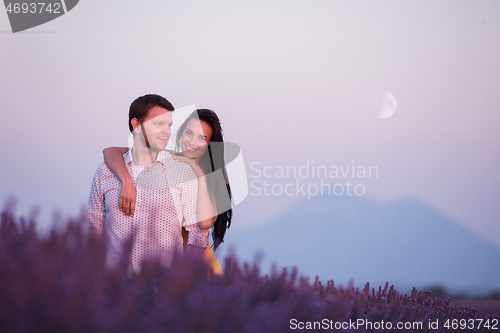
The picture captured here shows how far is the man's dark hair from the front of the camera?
4012 mm

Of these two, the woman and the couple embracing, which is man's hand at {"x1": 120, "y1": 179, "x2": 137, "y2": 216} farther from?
the woman

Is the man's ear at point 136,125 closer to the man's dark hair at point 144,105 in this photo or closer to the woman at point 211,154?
the man's dark hair at point 144,105

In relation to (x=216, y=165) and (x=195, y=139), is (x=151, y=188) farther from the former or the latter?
(x=216, y=165)

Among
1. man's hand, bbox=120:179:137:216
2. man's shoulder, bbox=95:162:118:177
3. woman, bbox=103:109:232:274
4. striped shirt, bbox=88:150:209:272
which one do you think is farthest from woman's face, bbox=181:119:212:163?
man's hand, bbox=120:179:137:216

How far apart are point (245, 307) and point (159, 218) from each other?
2150mm

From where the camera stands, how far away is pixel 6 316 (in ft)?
4.17

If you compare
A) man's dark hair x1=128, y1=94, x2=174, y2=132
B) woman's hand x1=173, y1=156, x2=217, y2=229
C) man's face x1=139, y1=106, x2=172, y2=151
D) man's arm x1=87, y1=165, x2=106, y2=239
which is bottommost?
woman's hand x1=173, y1=156, x2=217, y2=229

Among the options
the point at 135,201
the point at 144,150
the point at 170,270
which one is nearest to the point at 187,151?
the point at 144,150

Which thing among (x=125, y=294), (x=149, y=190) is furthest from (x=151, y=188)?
(x=125, y=294)

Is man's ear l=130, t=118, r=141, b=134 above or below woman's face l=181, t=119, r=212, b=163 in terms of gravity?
above

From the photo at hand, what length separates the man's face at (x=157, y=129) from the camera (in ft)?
12.8

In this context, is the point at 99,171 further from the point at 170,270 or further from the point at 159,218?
the point at 170,270

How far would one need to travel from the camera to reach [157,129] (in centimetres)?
392

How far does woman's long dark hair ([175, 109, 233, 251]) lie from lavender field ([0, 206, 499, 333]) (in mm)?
2677
